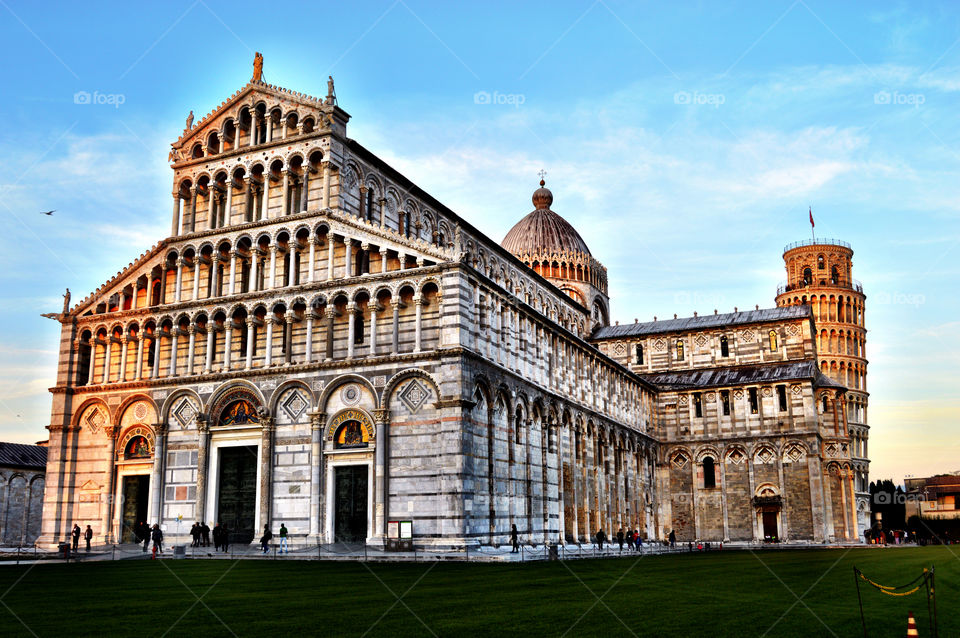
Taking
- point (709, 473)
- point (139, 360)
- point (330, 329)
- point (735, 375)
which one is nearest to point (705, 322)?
point (735, 375)

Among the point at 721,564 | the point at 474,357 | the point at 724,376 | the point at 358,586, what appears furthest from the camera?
the point at 724,376

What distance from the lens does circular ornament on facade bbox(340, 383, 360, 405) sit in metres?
40.1

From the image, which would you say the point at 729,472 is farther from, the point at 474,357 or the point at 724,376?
the point at 474,357

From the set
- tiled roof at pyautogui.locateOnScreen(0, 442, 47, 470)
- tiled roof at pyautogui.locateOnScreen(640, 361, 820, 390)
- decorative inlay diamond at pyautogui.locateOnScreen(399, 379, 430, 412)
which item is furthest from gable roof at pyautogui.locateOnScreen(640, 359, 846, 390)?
tiled roof at pyautogui.locateOnScreen(0, 442, 47, 470)

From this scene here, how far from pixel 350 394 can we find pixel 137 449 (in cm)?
1277

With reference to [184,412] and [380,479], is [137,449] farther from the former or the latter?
[380,479]

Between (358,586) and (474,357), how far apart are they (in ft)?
58.5

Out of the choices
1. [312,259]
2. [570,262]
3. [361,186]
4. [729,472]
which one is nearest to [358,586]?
[312,259]

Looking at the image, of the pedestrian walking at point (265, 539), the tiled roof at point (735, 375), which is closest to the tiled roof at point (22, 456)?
the pedestrian walking at point (265, 539)

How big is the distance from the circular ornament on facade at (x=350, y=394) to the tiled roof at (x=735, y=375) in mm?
40049

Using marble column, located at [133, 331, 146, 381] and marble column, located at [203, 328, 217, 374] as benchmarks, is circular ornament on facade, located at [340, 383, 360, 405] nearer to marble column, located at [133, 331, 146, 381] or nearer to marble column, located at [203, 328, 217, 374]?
marble column, located at [203, 328, 217, 374]

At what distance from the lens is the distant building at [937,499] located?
133 meters

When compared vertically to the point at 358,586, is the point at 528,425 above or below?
above

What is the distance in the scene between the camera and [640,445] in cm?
6756
